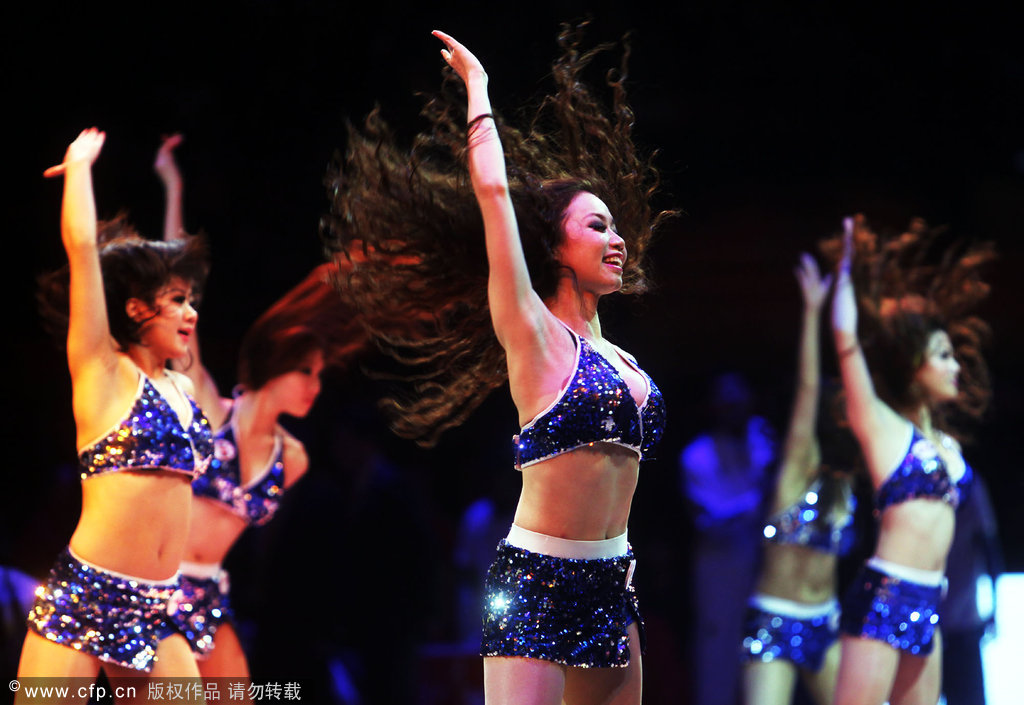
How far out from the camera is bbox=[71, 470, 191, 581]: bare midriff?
9.86 ft

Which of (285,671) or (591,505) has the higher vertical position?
(591,505)

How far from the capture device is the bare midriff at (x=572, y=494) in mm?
2406

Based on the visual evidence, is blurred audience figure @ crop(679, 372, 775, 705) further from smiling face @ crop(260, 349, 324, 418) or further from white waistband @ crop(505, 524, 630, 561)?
white waistband @ crop(505, 524, 630, 561)

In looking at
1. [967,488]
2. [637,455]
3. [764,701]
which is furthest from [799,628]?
[637,455]

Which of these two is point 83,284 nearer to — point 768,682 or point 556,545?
point 556,545

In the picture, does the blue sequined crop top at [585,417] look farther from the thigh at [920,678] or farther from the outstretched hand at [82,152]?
the thigh at [920,678]

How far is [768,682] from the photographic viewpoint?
15.4 ft

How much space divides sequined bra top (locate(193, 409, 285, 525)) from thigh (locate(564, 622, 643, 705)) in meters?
1.99

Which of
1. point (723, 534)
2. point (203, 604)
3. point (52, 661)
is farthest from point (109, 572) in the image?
point (723, 534)

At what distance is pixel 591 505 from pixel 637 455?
0.20m

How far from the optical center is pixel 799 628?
4.79 metres

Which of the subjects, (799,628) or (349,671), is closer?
(799,628)

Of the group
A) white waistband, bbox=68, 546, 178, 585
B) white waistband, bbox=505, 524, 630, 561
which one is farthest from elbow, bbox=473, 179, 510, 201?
white waistband, bbox=68, 546, 178, 585

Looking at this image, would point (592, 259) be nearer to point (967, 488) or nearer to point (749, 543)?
point (967, 488)
